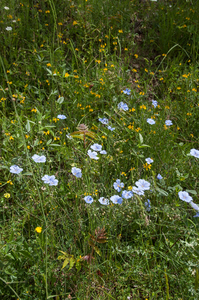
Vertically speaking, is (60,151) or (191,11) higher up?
(191,11)

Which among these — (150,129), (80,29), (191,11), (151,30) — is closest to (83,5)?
(80,29)

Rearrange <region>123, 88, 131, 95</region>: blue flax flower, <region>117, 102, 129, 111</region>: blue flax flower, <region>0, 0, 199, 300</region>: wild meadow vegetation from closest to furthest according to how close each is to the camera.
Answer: <region>0, 0, 199, 300</region>: wild meadow vegetation → <region>117, 102, 129, 111</region>: blue flax flower → <region>123, 88, 131, 95</region>: blue flax flower

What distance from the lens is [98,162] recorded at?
210 centimetres

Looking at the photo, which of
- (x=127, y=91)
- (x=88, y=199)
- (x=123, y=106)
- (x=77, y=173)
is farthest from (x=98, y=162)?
(x=127, y=91)

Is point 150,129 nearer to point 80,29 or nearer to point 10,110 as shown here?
point 10,110

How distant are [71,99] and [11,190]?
1.12 metres

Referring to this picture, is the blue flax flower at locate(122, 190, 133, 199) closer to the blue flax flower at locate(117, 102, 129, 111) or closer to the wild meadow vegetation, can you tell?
the wild meadow vegetation

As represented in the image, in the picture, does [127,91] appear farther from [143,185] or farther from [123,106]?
[143,185]

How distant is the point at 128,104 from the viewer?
2646 mm

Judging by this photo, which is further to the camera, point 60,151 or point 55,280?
point 60,151

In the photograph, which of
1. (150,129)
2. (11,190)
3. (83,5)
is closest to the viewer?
(11,190)

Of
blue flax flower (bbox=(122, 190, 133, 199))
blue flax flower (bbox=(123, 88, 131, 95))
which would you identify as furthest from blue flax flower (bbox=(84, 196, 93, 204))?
blue flax flower (bbox=(123, 88, 131, 95))

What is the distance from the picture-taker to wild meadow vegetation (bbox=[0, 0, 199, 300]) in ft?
5.02

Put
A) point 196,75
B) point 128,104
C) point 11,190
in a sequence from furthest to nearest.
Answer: point 196,75
point 128,104
point 11,190
